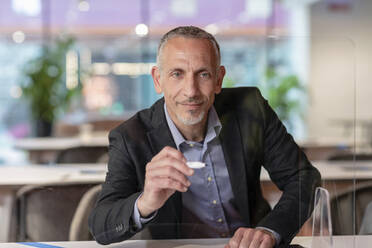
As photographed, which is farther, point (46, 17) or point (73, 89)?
point (46, 17)

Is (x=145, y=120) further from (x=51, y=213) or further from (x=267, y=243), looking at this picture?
(x=51, y=213)

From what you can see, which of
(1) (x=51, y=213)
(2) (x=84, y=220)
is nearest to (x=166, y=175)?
(2) (x=84, y=220)

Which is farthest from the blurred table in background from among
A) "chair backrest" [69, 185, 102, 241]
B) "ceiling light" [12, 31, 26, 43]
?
"ceiling light" [12, 31, 26, 43]

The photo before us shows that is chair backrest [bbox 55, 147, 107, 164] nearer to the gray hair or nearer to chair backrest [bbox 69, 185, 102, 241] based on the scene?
chair backrest [bbox 69, 185, 102, 241]

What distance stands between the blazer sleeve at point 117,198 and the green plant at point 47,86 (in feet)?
21.2

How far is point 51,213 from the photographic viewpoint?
161 centimetres

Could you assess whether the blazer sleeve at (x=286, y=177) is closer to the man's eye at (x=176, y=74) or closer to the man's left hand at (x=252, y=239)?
the man's left hand at (x=252, y=239)

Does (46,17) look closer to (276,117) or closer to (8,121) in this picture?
(8,121)

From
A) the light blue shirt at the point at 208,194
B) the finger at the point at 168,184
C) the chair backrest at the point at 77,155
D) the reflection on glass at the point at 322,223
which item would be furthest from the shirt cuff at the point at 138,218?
the chair backrest at the point at 77,155

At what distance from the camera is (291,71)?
29.3ft

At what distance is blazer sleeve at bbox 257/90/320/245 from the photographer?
1295 millimetres

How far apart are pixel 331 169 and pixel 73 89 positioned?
22.2 ft

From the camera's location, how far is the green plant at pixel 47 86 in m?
7.55

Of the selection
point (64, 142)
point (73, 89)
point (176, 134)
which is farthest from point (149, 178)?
point (73, 89)
